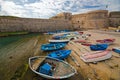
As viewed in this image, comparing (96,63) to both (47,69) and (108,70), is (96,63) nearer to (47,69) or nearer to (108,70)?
(108,70)

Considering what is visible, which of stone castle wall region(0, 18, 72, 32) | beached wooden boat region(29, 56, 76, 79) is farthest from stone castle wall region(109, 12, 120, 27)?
beached wooden boat region(29, 56, 76, 79)

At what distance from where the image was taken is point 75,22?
68.4 metres

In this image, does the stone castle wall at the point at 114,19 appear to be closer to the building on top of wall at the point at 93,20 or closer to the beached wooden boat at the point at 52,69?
the building on top of wall at the point at 93,20

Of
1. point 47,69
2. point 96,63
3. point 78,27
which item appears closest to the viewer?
point 47,69

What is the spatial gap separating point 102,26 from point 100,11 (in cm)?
862

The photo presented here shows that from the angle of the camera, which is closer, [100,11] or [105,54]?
[105,54]

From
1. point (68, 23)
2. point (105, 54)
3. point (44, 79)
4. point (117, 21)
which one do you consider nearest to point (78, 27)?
point (68, 23)

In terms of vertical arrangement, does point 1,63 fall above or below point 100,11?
Result: below

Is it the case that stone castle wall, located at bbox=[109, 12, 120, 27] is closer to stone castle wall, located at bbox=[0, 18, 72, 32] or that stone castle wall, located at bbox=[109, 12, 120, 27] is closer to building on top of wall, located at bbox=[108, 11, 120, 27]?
building on top of wall, located at bbox=[108, 11, 120, 27]

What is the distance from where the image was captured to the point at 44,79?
7605 mm

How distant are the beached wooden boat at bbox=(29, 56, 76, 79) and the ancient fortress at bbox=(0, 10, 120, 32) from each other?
38.5 meters

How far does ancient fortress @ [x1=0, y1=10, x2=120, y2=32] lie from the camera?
4769 cm

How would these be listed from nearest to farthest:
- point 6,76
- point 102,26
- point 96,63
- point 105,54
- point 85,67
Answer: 1. point 6,76
2. point 85,67
3. point 96,63
4. point 105,54
5. point 102,26

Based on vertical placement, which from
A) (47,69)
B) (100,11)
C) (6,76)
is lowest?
(6,76)
